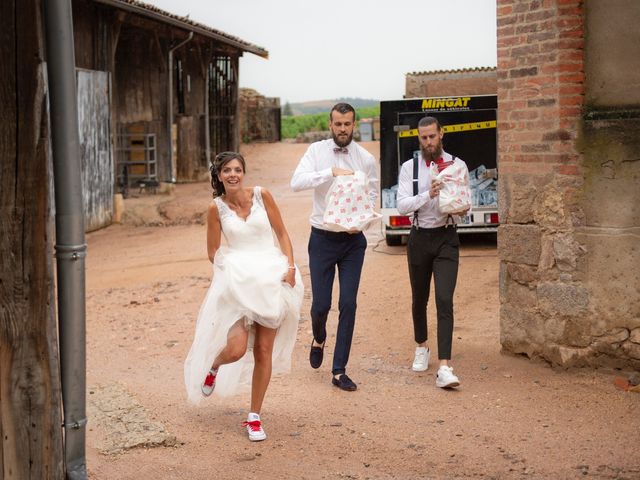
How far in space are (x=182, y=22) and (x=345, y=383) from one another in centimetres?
1544

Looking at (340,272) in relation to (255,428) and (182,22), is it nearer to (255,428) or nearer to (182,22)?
(255,428)

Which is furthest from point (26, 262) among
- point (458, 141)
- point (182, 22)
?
point (182, 22)

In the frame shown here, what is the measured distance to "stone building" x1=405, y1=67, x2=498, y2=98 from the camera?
17.0m

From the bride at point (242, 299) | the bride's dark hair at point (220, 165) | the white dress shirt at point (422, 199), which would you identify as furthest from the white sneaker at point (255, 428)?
the white dress shirt at point (422, 199)

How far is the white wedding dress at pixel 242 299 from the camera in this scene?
18.6 ft

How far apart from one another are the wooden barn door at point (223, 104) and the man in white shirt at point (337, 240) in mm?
21764

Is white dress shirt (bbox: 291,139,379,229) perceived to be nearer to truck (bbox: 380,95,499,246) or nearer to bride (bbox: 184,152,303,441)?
bride (bbox: 184,152,303,441)

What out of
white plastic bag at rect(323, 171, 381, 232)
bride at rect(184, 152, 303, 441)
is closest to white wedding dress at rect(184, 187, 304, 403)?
bride at rect(184, 152, 303, 441)

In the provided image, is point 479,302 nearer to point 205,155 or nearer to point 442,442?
point 442,442

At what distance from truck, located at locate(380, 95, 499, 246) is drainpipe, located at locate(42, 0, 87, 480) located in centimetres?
1049

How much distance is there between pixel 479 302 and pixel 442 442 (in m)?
4.73

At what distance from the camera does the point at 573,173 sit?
7086 mm

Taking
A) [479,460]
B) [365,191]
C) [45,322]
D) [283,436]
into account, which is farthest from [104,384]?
[45,322]

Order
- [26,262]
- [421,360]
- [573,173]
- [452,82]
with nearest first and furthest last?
[26,262] < [573,173] < [421,360] < [452,82]
